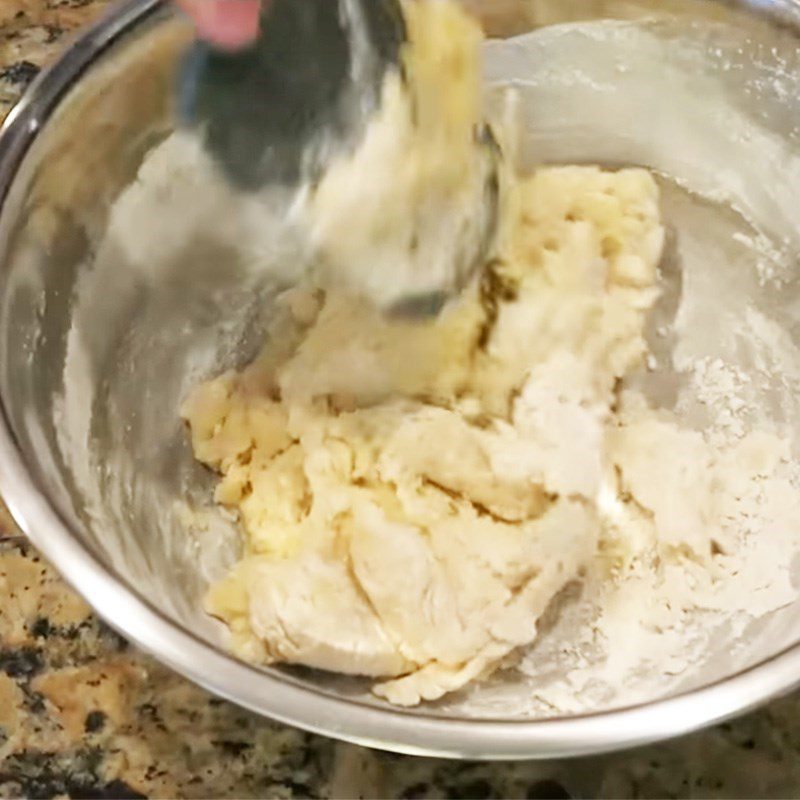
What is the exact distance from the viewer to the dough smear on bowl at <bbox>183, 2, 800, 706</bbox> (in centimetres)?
105

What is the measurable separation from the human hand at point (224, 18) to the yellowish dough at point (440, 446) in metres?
0.21

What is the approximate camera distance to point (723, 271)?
4.58 ft

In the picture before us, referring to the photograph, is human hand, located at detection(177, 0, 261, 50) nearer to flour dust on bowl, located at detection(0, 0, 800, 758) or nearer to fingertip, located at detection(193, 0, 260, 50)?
fingertip, located at detection(193, 0, 260, 50)

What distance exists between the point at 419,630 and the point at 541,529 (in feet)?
0.55

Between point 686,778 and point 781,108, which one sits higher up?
point 781,108

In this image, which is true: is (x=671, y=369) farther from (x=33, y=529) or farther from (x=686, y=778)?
(x=33, y=529)

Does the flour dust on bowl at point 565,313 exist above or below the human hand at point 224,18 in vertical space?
below

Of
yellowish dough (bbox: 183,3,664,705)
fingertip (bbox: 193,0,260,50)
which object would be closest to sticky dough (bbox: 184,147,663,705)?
yellowish dough (bbox: 183,3,664,705)

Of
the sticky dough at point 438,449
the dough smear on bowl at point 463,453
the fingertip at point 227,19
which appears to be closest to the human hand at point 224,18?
the fingertip at point 227,19

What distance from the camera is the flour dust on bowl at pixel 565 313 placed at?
2.85 ft

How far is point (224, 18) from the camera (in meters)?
0.85

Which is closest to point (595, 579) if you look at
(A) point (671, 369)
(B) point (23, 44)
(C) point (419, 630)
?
(C) point (419, 630)

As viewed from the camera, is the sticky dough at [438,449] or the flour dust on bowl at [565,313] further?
the sticky dough at [438,449]

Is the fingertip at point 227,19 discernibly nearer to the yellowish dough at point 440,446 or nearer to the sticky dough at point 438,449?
the yellowish dough at point 440,446
